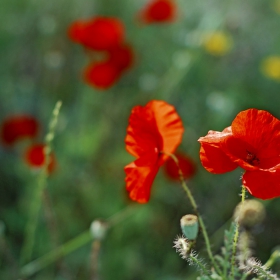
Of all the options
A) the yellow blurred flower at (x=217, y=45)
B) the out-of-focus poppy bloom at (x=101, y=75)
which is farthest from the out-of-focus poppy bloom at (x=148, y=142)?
the yellow blurred flower at (x=217, y=45)

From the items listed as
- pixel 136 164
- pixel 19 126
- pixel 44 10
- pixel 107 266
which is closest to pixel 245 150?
pixel 136 164

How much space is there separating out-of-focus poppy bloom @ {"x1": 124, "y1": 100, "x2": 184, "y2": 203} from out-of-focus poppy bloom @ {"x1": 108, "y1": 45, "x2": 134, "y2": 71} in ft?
4.71

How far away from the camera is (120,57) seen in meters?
2.56

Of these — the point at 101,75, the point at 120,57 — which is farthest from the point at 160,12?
the point at 101,75

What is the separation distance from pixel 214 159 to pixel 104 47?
1.63m

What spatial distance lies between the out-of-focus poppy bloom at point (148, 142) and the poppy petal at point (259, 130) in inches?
7.8

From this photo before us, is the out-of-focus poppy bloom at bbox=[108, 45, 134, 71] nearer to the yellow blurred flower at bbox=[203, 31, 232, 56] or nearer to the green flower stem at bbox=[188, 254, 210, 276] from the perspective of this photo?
the yellow blurred flower at bbox=[203, 31, 232, 56]

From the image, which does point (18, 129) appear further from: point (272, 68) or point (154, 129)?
point (272, 68)

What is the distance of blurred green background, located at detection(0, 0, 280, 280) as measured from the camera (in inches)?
91.4

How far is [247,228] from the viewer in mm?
1171

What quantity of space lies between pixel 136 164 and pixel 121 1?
308cm

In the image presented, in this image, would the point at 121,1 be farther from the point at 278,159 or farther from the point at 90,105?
the point at 278,159

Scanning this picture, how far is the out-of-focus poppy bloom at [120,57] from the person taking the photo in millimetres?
2549

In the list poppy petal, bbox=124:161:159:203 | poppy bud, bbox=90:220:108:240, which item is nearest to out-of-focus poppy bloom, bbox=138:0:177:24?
poppy bud, bbox=90:220:108:240
